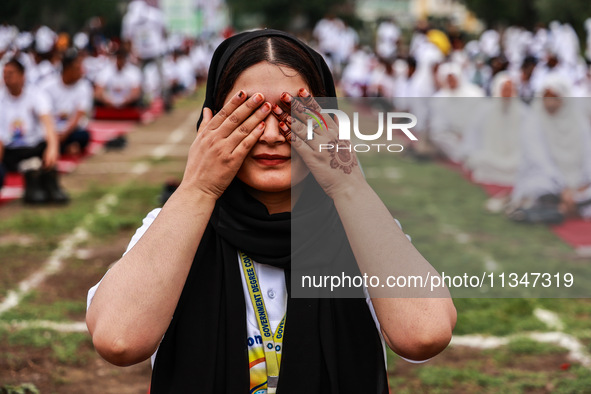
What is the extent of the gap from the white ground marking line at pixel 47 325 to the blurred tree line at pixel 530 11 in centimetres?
1371

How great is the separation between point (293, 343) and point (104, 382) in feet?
7.09

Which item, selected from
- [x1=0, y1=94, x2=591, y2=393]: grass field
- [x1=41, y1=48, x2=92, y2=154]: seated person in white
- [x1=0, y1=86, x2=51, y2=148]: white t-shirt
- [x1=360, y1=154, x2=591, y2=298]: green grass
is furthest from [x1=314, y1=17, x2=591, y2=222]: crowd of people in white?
[x1=41, y1=48, x2=92, y2=154]: seated person in white

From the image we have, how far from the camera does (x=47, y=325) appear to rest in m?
4.09

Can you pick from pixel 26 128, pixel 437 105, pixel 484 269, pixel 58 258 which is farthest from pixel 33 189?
pixel 437 105

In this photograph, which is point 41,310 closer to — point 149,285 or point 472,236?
point 149,285

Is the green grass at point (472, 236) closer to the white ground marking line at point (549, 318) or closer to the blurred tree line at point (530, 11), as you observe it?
the white ground marking line at point (549, 318)

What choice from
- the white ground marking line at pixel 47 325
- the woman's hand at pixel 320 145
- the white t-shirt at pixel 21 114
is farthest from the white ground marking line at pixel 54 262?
the woman's hand at pixel 320 145

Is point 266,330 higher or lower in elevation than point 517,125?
lower

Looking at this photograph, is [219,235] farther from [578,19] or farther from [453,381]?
[578,19]

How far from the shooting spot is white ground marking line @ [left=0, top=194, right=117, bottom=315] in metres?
4.50

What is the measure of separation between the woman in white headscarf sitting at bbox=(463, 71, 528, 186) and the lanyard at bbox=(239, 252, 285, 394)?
22.4 feet

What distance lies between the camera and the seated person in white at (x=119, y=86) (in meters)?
12.8

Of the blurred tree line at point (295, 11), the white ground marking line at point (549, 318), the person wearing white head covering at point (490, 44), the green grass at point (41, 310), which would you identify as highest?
the blurred tree line at point (295, 11)

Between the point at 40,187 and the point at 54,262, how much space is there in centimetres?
188
